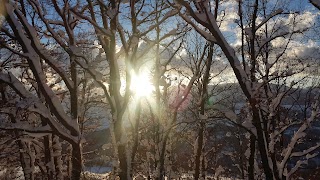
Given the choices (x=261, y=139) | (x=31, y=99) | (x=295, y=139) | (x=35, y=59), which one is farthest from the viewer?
(x=295, y=139)

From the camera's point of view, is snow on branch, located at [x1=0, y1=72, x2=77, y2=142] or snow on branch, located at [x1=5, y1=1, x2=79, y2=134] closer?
snow on branch, located at [x1=0, y1=72, x2=77, y2=142]

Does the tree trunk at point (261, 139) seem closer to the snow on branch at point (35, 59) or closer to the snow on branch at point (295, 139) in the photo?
the snow on branch at point (295, 139)

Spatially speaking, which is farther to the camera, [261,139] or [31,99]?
[261,139]

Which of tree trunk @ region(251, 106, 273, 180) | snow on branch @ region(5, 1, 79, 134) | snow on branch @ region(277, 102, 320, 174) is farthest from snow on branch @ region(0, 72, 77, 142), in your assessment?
snow on branch @ region(277, 102, 320, 174)

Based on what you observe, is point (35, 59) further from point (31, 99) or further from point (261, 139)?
point (261, 139)

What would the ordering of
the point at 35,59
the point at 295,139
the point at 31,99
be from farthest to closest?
the point at 295,139 → the point at 35,59 → the point at 31,99

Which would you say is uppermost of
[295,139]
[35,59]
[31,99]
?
[35,59]

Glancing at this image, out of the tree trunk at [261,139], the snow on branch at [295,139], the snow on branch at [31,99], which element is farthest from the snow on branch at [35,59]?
the snow on branch at [295,139]

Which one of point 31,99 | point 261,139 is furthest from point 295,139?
point 31,99

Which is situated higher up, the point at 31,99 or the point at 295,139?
the point at 31,99

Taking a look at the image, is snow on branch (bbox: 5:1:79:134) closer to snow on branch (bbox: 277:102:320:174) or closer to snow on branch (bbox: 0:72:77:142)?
snow on branch (bbox: 0:72:77:142)

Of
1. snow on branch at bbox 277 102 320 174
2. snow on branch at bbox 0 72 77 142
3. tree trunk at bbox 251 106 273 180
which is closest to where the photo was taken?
snow on branch at bbox 0 72 77 142

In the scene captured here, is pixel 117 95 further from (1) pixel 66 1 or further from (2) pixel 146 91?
(2) pixel 146 91

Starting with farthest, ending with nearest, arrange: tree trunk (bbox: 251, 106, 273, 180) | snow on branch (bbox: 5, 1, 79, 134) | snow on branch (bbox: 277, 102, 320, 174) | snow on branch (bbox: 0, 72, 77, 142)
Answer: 1. snow on branch (bbox: 277, 102, 320, 174)
2. tree trunk (bbox: 251, 106, 273, 180)
3. snow on branch (bbox: 5, 1, 79, 134)
4. snow on branch (bbox: 0, 72, 77, 142)
